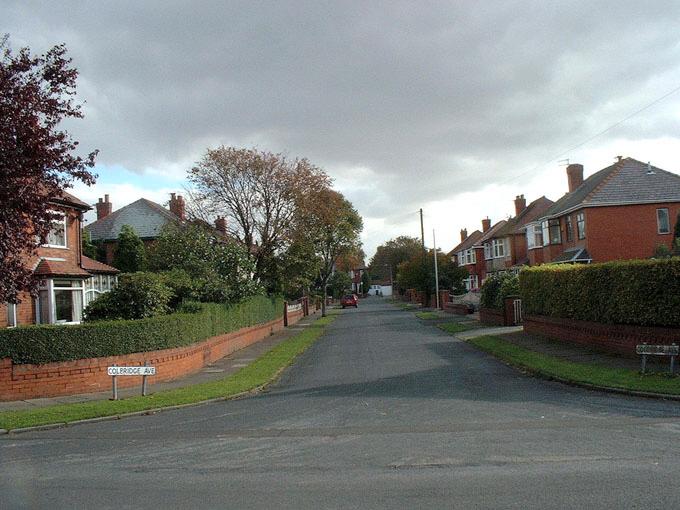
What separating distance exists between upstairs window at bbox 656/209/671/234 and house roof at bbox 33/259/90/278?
31.1m

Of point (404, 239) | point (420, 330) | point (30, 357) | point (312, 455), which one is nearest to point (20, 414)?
point (30, 357)

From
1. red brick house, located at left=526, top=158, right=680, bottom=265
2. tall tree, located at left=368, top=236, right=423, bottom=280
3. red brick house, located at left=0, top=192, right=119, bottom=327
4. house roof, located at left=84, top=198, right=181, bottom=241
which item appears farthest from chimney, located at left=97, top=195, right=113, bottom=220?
tall tree, located at left=368, top=236, right=423, bottom=280

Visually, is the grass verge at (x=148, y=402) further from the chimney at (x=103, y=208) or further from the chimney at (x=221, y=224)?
the chimney at (x=103, y=208)

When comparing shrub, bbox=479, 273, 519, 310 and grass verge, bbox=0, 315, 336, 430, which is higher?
shrub, bbox=479, 273, 519, 310

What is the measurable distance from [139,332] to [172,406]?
468 centimetres

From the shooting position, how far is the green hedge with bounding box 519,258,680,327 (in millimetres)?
15398

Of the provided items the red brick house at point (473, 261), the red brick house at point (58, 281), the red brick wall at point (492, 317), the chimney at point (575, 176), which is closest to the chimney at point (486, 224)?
the red brick house at point (473, 261)

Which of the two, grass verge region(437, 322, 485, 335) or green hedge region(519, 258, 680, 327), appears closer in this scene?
green hedge region(519, 258, 680, 327)

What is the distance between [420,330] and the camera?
107 ft

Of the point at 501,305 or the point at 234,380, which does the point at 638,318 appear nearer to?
the point at 234,380

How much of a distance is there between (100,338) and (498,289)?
2181cm

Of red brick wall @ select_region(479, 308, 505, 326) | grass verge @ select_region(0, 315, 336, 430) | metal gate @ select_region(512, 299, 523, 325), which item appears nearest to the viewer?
grass verge @ select_region(0, 315, 336, 430)

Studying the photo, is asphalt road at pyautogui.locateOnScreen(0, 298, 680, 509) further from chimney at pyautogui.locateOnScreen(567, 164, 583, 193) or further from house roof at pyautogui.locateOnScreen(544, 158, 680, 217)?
chimney at pyautogui.locateOnScreen(567, 164, 583, 193)

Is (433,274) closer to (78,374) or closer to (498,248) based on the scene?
(498,248)
